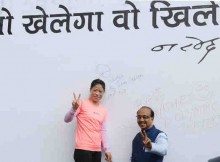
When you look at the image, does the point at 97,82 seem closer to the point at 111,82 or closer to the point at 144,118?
the point at 111,82

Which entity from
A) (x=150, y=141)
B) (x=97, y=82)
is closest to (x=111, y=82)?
(x=97, y=82)

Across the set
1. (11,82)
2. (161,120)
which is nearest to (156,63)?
(161,120)

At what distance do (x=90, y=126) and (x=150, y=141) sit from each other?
56 cm

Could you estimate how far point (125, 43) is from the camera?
10.8 feet

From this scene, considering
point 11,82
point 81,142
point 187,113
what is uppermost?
point 11,82

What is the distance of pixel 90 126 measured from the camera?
3.08 meters

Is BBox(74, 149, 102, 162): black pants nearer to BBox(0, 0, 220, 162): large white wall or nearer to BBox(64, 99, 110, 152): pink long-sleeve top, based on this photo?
BBox(64, 99, 110, 152): pink long-sleeve top

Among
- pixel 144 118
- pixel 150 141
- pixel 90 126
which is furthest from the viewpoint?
pixel 90 126

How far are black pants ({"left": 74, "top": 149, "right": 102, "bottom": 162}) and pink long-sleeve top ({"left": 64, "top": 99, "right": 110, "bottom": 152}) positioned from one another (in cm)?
3

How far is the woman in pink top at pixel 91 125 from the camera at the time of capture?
3031 millimetres

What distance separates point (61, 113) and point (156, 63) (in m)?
0.88

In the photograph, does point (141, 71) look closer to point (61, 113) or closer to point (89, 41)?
point (89, 41)

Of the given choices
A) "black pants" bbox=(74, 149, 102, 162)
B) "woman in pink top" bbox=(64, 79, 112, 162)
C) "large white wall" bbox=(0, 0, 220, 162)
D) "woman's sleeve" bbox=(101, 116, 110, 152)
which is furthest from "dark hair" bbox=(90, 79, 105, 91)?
"black pants" bbox=(74, 149, 102, 162)

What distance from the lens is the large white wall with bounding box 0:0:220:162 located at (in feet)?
10.1
